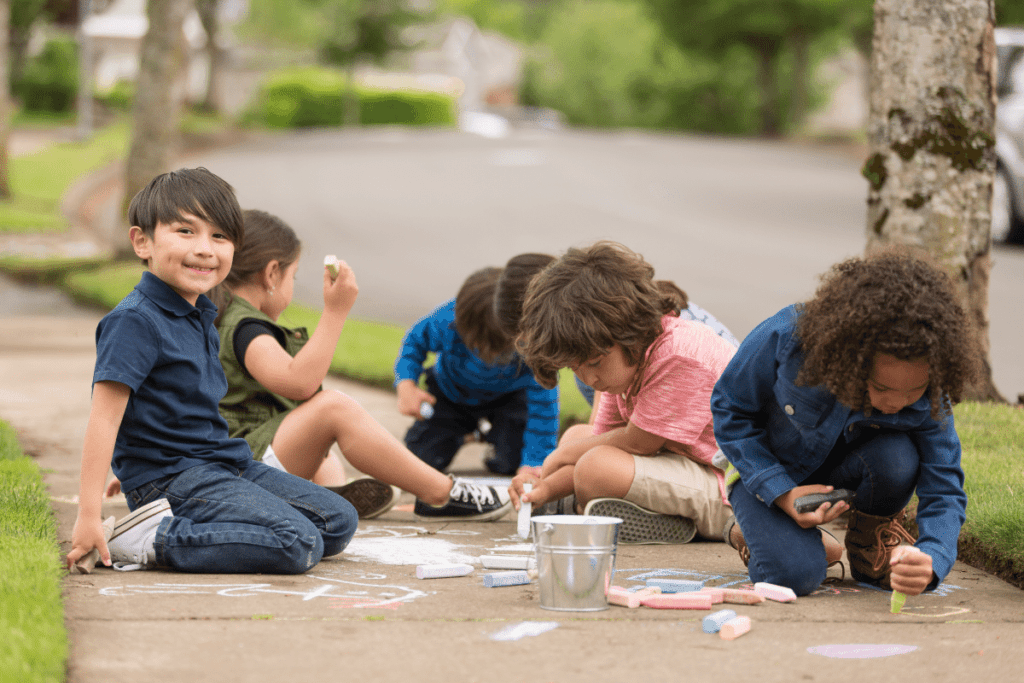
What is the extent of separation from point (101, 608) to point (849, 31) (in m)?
31.5

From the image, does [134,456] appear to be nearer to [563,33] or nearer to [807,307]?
[807,307]

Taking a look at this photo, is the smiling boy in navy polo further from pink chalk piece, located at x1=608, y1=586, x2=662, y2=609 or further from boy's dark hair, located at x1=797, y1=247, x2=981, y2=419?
boy's dark hair, located at x1=797, y1=247, x2=981, y2=419

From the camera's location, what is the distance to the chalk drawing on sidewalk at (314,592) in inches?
114

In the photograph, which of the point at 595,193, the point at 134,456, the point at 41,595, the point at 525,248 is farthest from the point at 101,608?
the point at 595,193

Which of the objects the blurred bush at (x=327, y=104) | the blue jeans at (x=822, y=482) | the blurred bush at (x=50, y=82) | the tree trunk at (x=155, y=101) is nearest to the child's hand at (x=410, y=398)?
the blue jeans at (x=822, y=482)

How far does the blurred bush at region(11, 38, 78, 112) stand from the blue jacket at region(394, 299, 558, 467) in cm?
3271

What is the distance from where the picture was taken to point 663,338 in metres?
3.56

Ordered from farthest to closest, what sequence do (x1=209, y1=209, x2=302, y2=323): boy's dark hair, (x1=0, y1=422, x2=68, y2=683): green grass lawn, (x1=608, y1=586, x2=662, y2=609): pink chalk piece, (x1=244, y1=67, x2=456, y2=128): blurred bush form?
(x1=244, y1=67, x2=456, y2=128): blurred bush
(x1=209, y1=209, x2=302, y2=323): boy's dark hair
(x1=608, y1=586, x2=662, y2=609): pink chalk piece
(x1=0, y1=422, x2=68, y2=683): green grass lawn

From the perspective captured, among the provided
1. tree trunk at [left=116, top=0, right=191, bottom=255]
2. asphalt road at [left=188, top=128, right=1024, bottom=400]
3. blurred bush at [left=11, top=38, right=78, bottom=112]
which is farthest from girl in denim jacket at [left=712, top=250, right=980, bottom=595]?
blurred bush at [left=11, top=38, right=78, bottom=112]

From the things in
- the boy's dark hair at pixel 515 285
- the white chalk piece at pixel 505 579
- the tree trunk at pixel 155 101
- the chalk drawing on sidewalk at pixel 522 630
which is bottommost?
the white chalk piece at pixel 505 579

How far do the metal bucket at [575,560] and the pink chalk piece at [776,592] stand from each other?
1.44 feet

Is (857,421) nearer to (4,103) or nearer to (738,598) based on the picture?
(738,598)

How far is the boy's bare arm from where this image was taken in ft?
9.85

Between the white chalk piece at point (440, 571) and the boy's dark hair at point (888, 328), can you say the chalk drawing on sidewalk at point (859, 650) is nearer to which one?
the boy's dark hair at point (888, 328)
